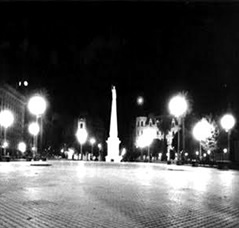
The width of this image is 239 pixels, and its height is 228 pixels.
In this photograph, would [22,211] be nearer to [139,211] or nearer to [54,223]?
[54,223]

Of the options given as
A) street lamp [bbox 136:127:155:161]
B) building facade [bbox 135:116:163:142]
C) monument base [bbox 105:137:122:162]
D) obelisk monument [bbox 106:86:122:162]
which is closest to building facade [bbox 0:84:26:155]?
monument base [bbox 105:137:122:162]

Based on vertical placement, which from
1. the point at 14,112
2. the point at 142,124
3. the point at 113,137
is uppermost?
the point at 142,124

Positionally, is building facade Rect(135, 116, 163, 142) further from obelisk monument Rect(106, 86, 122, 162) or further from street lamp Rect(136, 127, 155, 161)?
obelisk monument Rect(106, 86, 122, 162)

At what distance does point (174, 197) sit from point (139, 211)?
362 centimetres

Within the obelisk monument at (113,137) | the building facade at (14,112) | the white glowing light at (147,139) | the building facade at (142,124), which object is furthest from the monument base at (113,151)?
the building facade at (142,124)

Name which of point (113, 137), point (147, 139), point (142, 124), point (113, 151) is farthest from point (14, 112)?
point (142, 124)

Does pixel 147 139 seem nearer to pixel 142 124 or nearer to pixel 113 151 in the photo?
pixel 113 151

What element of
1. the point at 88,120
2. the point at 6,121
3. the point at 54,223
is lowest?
the point at 54,223

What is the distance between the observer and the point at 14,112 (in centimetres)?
10869

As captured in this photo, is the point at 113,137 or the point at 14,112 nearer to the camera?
the point at 113,137

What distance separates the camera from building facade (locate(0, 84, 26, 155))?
3759 inches

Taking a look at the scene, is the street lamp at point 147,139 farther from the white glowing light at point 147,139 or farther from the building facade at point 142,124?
the building facade at point 142,124

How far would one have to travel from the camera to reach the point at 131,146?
147m

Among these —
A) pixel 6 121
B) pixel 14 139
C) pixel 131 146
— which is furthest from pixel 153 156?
pixel 6 121
